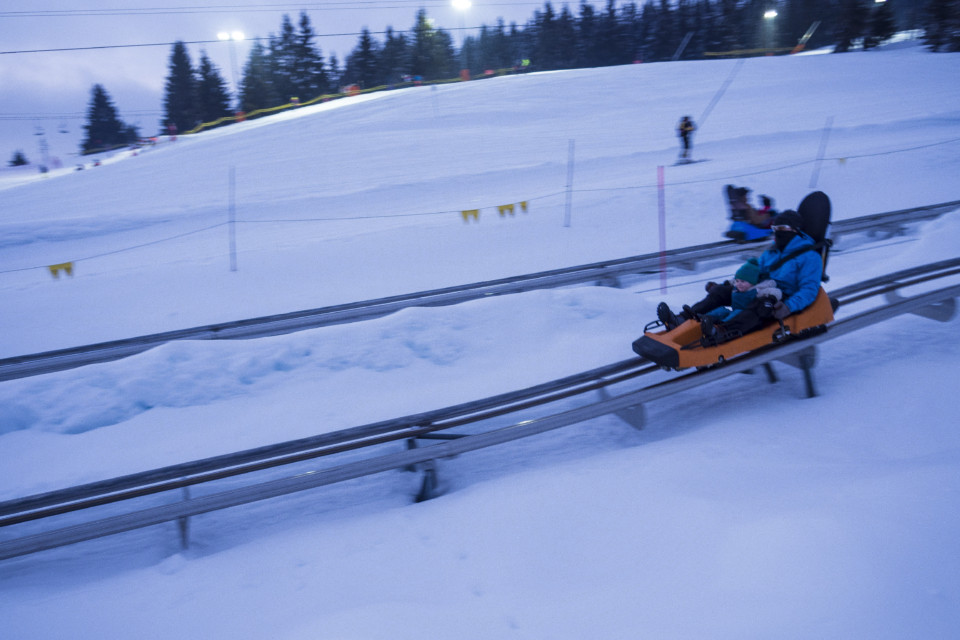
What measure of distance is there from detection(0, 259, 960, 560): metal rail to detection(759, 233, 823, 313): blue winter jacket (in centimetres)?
39

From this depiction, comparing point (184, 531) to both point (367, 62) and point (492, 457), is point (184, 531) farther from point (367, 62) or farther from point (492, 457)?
point (367, 62)

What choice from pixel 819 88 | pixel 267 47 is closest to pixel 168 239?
pixel 819 88

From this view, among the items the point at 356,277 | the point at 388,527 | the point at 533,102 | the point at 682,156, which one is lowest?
the point at 388,527

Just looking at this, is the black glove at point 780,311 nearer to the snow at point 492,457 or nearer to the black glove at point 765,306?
A: the black glove at point 765,306

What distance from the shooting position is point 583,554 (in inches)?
132

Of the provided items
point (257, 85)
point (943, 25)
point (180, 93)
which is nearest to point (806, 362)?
point (943, 25)

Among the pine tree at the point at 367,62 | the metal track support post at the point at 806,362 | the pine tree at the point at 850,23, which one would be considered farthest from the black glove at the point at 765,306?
the pine tree at the point at 367,62

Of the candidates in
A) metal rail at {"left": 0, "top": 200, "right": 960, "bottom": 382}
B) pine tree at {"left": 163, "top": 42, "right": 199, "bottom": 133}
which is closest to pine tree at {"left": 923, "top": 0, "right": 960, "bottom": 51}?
metal rail at {"left": 0, "top": 200, "right": 960, "bottom": 382}

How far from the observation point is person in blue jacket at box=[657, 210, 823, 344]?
4.84 meters

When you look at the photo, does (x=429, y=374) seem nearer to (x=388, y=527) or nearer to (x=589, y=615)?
(x=388, y=527)

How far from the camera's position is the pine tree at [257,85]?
53875mm

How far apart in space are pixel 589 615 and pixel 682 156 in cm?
1806

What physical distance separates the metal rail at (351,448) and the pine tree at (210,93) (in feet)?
192

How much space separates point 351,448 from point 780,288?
4.10 metres
